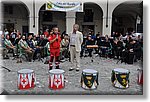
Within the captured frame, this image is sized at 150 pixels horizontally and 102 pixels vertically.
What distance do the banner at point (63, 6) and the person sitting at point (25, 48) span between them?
23.9 ft

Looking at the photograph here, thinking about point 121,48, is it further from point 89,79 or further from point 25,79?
point 25,79

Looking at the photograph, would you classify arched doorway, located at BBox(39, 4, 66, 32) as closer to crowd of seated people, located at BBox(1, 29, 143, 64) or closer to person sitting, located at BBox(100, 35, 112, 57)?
crowd of seated people, located at BBox(1, 29, 143, 64)

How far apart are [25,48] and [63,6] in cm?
803

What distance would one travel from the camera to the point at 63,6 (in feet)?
54.9

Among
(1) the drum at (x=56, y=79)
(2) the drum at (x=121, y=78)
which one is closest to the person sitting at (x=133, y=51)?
(2) the drum at (x=121, y=78)

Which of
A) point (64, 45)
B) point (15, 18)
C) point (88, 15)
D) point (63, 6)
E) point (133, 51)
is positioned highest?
point (88, 15)

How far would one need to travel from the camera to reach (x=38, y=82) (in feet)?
19.9

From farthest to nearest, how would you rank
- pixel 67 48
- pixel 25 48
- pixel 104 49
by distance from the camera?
1. pixel 104 49
2. pixel 67 48
3. pixel 25 48

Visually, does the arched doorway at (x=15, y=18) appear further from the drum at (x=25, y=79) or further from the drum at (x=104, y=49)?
the drum at (x=25, y=79)

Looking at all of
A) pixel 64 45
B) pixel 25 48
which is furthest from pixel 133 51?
pixel 25 48

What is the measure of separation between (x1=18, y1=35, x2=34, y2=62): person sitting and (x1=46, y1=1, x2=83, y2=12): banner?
23.9 feet

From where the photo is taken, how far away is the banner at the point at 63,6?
16.5 m

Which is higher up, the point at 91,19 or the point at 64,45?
the point at 91,19

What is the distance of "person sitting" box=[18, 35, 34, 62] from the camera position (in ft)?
31.3
